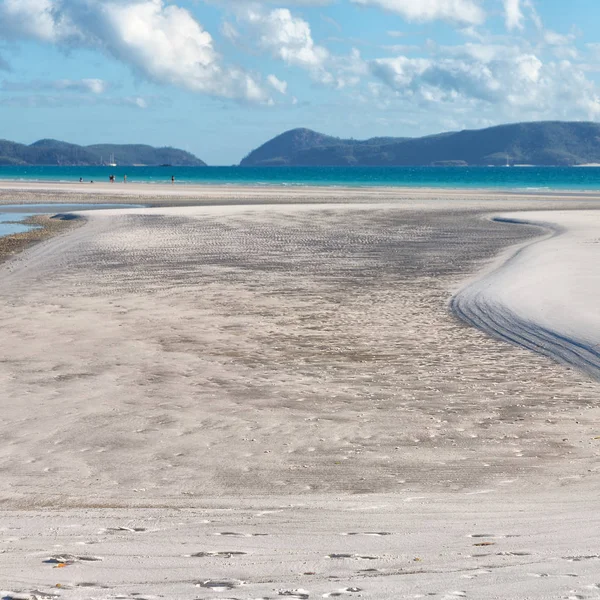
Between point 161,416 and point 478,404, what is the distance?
3.60m

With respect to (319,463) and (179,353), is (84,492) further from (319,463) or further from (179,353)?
(179,353)

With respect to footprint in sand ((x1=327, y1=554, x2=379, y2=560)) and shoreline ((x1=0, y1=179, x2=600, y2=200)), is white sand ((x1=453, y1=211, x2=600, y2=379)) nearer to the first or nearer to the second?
footprint in sand ((x1=327, y1=554, x2=379, y2=560))

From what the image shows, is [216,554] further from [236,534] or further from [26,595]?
[26,595]

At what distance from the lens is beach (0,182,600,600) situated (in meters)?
5.77

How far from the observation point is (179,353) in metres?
13.3

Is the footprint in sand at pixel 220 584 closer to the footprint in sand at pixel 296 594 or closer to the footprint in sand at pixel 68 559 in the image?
the footprint in sand at pixel 296 594

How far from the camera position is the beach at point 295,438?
5766mm

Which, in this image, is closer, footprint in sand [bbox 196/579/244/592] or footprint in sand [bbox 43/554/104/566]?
footprint in sand [bbox 196/579/244/592]

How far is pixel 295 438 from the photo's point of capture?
30.3 feet

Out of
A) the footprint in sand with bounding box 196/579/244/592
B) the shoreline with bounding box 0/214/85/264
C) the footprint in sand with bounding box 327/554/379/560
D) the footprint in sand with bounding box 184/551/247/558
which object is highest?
the shoreline with bounding box 0/214/85/264

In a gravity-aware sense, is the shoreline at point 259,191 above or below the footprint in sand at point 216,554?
above

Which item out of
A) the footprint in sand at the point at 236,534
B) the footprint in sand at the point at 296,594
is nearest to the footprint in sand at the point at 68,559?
the footprint in sand at the point at 236,534

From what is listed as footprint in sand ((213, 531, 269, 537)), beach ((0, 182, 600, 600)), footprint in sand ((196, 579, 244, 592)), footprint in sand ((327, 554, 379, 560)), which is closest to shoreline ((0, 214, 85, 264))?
beach ((0, 182, 600, 600))

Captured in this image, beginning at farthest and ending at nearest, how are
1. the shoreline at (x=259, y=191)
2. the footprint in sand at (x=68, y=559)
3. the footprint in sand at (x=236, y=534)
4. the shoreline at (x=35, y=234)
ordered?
the shoreline at (x=259, y=191) → the shoreline at (x=35, y=234) → the footprint in sand at (x=236, y=534) → the footprint in sand at (x=68, y=559)
